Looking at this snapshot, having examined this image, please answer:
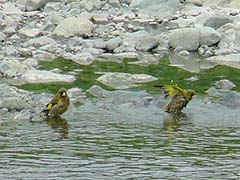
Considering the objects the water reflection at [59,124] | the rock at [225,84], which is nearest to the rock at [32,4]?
the rock at [225,84]

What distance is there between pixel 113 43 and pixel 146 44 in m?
0.81

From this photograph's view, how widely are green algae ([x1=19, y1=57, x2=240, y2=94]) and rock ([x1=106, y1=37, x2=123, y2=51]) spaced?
1680mm

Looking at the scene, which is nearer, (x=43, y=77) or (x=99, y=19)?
(x=43, y=77)

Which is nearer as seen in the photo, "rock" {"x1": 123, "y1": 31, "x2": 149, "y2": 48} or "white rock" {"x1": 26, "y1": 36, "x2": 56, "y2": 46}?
"white rock" {"x1": 26, "y1": 36, "x2": 56, "y2": 46}

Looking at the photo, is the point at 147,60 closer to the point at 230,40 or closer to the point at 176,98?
the point at 230,40

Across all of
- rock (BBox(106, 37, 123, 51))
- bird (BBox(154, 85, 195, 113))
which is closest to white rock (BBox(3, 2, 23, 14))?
rock (BBox(106, 37, 123, 51))

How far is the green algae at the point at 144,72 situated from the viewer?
15305 mm

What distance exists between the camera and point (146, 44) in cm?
2153

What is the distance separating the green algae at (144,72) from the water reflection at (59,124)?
2530 millimetres

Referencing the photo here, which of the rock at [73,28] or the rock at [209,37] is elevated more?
the rock at [209,37]

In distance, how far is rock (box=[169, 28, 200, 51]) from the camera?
21.2 meters

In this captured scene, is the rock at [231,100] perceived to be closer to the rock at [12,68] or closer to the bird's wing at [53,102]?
the bird's wing at [53,102]

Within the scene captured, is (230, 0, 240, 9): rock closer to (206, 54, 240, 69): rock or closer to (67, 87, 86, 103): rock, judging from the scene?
(206, 54, 240, 69): rock

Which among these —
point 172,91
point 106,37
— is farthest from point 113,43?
point 172,91
